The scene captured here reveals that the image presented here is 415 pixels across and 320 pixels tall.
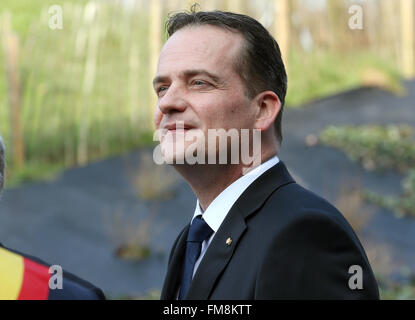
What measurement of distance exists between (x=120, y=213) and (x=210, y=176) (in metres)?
6.45

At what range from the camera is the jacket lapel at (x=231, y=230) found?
57.0 inches

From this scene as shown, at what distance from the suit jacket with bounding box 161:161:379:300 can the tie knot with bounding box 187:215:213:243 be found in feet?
0.25

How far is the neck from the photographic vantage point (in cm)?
158

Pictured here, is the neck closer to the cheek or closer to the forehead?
the cheek

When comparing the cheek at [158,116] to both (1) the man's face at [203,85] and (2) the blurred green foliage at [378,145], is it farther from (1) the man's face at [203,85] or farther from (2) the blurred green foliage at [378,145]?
(2) the blurred green foliage at [378,145]

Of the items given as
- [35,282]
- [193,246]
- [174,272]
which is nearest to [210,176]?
[193,246]

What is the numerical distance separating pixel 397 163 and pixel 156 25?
4221 millimetres

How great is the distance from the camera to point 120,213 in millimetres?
7926

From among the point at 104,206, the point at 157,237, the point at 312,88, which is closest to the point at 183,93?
the point at 157,237

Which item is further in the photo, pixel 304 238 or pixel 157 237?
pixel 157 237

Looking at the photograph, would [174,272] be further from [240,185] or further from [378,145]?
[378,145]

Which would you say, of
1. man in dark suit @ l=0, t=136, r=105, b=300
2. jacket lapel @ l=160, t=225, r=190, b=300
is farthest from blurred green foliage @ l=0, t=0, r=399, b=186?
man in dark suit @ l=0, t=136, r=105, b=300

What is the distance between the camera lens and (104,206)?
8227 millimetres
